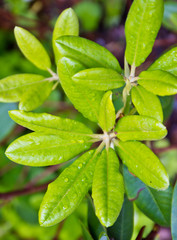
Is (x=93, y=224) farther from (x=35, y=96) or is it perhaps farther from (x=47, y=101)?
(x=47, y=101)

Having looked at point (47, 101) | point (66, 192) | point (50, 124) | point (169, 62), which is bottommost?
point (47, 101)

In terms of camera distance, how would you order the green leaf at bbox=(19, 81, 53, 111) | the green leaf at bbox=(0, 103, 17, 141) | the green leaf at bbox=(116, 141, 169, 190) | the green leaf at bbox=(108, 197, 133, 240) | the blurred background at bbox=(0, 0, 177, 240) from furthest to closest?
the blurred background at bbox=(0, 0, 177, 240) < the green leaf at bbox=(0, 103, 17, 141) < the green leaf at bbox=(108, 197, 133, 240) < the green leaf at bbox=(19, 81, 53, 111) < the green leaf at bbox=(116, 141, 169, 190)

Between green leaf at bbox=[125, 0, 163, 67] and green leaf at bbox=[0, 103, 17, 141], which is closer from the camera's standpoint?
green leaf at bbox=[125, 0, 163, 67]

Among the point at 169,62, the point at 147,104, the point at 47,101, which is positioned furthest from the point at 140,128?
the point at 47,101

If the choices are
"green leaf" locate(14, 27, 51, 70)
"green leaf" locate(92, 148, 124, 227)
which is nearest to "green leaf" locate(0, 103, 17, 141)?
"green leaf" locate(14, 27, 51, 70)

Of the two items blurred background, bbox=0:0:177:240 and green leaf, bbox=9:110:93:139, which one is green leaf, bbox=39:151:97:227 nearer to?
green leaf, bbox=9:110:93:139

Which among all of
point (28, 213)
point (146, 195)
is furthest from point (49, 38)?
point (146, 195)
